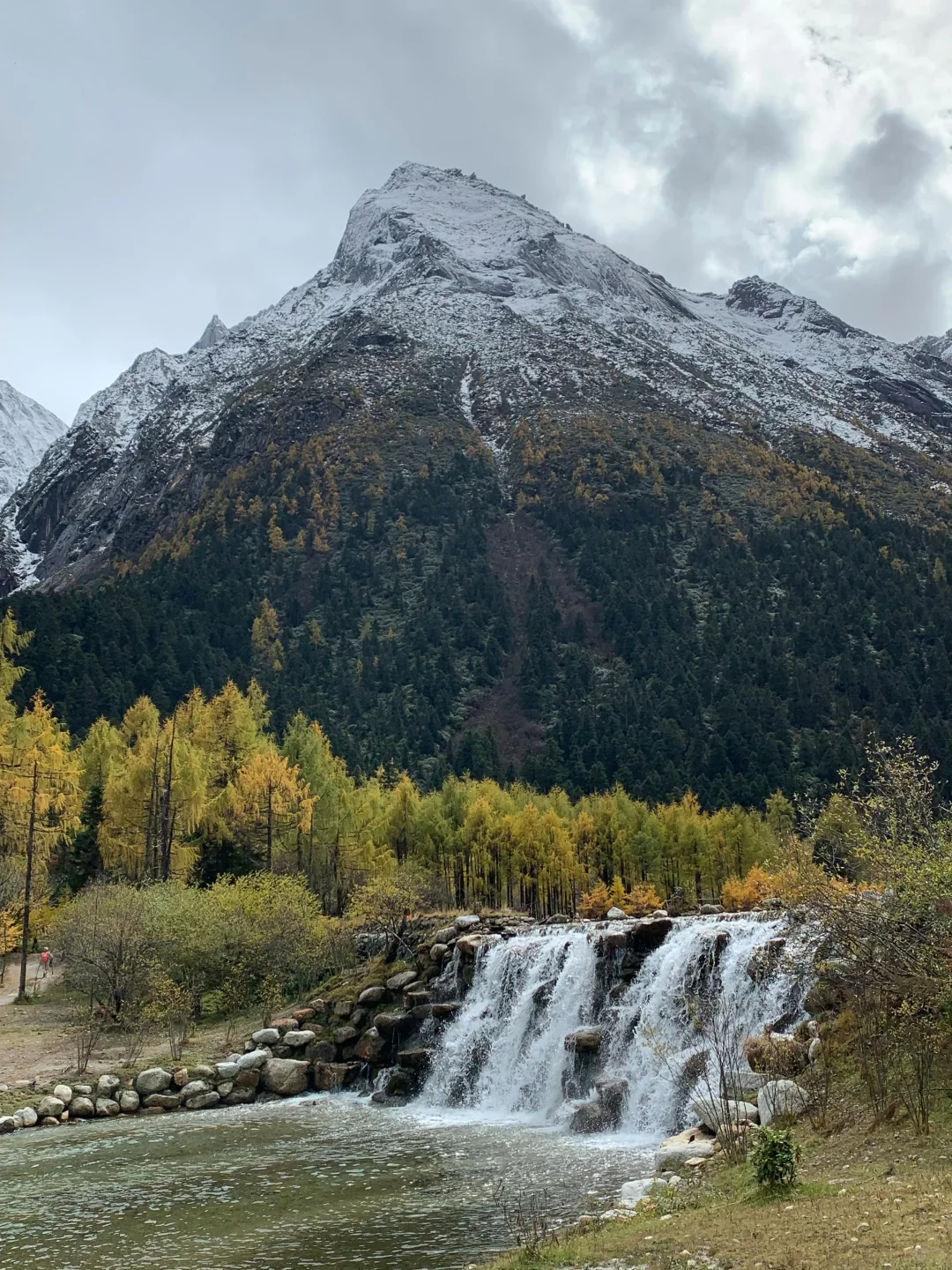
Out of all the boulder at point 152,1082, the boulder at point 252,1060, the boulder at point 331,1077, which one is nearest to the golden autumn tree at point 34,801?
the boulder at point 152,1082

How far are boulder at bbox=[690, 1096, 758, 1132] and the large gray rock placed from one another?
2005cm

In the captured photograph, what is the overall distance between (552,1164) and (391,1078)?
12.8 meters

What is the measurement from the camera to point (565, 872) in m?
81.9

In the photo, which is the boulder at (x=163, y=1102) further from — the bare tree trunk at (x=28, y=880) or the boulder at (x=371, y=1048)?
the bare tree trunk at (x=28, y=880)

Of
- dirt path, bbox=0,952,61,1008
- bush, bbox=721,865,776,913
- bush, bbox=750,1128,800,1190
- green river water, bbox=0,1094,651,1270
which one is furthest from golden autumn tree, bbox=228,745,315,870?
bush, bbox=750,1128,800,1190

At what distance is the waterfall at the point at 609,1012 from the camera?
2673 centimetres

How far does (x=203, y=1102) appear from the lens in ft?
108

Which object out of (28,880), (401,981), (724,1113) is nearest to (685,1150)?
(724,1113)

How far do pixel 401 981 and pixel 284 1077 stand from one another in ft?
21.8

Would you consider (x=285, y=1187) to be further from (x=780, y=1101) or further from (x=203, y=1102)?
(x=203, y=1102)

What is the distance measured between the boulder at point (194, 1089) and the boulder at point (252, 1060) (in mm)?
1558

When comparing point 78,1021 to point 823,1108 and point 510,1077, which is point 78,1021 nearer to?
point 510,1077

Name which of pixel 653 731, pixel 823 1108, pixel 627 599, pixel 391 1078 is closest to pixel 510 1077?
pixel 391 1078

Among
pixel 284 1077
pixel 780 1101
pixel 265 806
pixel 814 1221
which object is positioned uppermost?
Result: pixel 265 806
